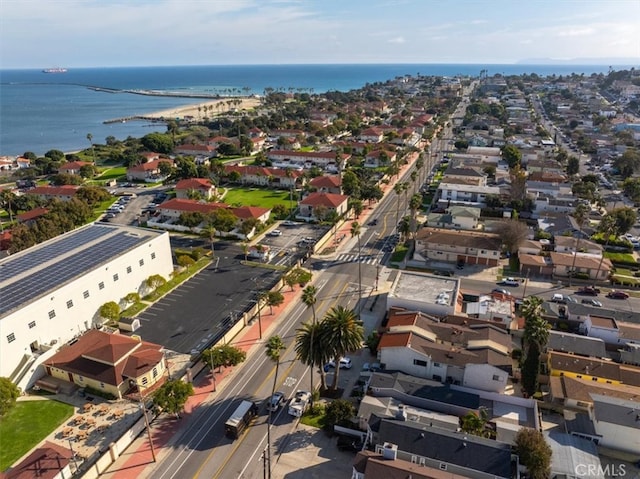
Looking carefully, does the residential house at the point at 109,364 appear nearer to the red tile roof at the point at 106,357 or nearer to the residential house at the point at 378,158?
the red tile roof at the point at 106,357

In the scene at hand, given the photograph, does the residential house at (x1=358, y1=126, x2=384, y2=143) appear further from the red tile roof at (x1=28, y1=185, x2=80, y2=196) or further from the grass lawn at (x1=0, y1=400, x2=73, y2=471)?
the grass lawn at (x1=0, y1=400, x2=73, y2=471)

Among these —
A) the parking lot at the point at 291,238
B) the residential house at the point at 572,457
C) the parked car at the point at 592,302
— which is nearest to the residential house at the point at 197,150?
the parking lot at the point at 291,238

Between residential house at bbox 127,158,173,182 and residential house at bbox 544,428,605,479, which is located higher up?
residential house at bbox 127,158,173,182

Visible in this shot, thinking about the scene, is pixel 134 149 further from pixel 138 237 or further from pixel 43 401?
pixel 43 401

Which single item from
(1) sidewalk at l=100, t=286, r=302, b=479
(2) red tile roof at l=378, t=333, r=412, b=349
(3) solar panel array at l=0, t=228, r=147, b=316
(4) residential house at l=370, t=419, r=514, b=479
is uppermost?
(3) solar panel array at l=0, t=228, r=147, b=316

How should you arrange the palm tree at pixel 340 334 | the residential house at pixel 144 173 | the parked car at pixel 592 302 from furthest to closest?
the residential house at pixel 144 173 < the parked car at pixel 592 302 < the palm tree at pixel 340 334

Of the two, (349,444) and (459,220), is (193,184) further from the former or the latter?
(349,444)


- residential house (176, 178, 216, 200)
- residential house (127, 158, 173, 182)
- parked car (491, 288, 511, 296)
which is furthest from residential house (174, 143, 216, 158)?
parked car (491, 288, 511, 296)

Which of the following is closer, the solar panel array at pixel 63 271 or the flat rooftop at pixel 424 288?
the solar panel array at pixel 63 271
